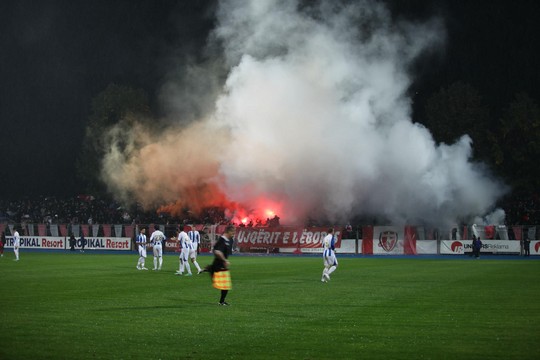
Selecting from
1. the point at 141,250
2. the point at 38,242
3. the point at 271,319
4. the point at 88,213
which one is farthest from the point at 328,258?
the point at 88,213

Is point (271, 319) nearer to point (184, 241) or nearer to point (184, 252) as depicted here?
point (184, 252)

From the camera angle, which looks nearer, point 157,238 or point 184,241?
point 184,241

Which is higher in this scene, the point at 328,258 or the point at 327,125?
the point at 327,125

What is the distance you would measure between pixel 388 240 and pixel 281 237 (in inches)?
320

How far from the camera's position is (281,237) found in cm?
5306

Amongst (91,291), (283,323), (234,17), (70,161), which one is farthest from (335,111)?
(70,161)

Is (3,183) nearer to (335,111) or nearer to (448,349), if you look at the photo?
(335,111)

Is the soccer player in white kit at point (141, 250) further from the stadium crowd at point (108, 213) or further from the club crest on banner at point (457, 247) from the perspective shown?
the club crest on banner at point (457, 247)

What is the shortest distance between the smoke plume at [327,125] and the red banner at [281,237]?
198 centimetres

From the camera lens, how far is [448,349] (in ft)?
36.6

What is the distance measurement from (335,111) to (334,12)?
6.66m

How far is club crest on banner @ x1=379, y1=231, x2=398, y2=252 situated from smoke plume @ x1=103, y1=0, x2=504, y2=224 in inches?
93.3

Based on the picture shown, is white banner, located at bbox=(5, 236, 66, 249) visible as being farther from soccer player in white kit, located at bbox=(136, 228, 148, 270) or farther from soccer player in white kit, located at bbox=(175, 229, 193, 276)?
soccer player in white kit, located at bbox=(175, 229, 193, 276)

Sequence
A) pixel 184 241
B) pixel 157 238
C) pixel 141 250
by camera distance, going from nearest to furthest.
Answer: pixel 184 241 < pixel 157 238 < pixel 141 250
